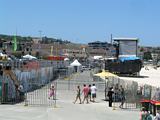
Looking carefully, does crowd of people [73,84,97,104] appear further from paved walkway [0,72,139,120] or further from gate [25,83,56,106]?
gate [25,83,56,106]

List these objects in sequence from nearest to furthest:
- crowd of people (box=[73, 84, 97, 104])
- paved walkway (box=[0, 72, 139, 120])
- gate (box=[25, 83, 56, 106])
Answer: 1. paved walkway (box=[0, 72, 139, 120])
2. gate (box=[25, 83, 56, 106])
3. crowd of people (box=[73, 84, 97, 104])

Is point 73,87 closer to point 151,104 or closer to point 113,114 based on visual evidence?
point 113,114

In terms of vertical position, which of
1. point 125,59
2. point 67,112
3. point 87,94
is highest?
point 125,59

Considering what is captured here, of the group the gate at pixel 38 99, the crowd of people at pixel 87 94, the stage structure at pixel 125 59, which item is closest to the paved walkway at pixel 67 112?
the gate at pixel 38 99

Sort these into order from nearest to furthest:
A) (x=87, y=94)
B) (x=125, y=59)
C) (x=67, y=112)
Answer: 1. (x=67, y=112)
2. (x=87, y=94)
3. (x=125, y=59)

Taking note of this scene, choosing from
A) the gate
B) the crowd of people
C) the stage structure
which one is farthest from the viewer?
the stage structure

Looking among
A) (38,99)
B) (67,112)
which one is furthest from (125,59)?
(67,112)

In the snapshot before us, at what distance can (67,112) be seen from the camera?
Answer: 25109 mm

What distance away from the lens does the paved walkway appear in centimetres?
2297

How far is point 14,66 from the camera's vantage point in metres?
35.9

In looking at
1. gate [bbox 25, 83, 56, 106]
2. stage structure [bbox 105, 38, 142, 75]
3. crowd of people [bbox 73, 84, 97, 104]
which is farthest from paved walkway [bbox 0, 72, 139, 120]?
stage structure [bbox 105, 38, 142, 75]

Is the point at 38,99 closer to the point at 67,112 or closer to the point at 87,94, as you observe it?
the point at 87,94

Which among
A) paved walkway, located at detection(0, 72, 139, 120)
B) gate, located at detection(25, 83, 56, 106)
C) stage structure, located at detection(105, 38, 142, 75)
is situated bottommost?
paved walkway, located at detection(0, 72, 139, 120)

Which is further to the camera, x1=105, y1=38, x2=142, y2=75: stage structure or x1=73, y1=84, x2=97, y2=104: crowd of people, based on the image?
x1=105, y1=38, x2=142, y2=75: stage structure
